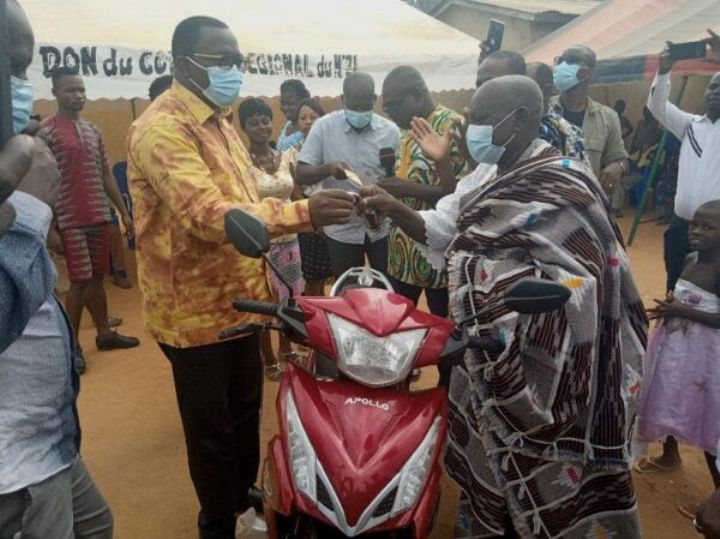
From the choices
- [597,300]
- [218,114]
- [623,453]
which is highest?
[218,114]

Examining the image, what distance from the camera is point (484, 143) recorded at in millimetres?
2520

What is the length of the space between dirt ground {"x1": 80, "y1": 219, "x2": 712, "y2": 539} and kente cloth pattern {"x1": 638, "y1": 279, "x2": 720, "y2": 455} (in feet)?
1.34

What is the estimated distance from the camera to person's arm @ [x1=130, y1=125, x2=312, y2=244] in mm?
2309

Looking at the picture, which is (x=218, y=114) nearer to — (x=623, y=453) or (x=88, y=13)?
(x=623, y=453)

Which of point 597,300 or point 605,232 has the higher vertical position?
point 605,232

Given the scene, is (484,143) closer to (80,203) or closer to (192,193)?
(192,193)

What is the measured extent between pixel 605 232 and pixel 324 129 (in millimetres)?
2738

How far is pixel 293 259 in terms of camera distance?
4520 millimetres

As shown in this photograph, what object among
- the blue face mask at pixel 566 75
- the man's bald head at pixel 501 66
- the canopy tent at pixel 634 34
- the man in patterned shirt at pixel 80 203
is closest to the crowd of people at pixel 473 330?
the man's bald head at pixel 501 66

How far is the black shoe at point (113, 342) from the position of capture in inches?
218

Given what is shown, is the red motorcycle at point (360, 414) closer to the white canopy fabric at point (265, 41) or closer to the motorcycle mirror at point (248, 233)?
the motorcycle mirror at point (248, 233)

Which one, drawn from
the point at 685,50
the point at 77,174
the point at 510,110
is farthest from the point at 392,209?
the point at 685,50

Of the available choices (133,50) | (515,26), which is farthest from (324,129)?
(515,26)

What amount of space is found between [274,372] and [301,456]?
117 inches
